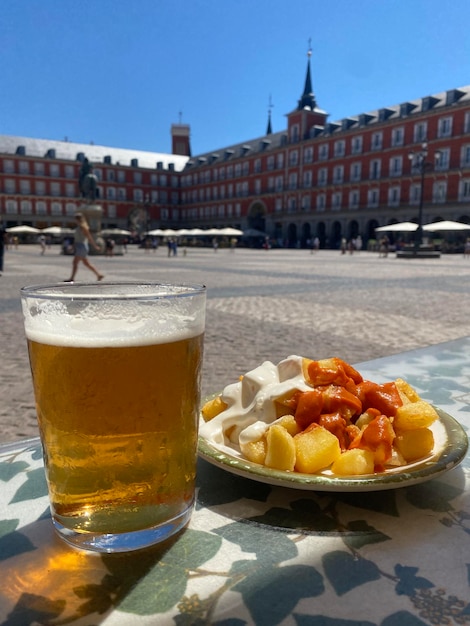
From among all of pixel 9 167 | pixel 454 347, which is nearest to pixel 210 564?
pixel 454 347

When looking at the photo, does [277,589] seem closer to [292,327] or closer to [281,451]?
[281,451]

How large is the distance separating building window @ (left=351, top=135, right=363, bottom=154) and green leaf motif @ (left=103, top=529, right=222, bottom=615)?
44.2 metres

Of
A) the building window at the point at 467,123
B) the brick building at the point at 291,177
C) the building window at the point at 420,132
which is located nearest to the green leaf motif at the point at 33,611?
the brick building at the point at 291,177

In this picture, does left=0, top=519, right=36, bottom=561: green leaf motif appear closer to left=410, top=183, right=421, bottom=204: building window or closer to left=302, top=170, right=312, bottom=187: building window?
left=410, top=183, right=421, bottom=204: building window

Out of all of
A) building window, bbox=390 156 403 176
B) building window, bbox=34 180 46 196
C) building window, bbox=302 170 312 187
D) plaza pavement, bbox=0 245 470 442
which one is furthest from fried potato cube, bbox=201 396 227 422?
building window, bbox=34 180 46 196

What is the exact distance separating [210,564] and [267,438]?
0.24 m

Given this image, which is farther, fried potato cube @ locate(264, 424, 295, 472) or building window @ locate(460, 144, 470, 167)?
building window @ locate(460, 144, 470, 167)

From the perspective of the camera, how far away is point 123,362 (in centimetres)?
70

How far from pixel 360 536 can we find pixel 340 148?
150 feet

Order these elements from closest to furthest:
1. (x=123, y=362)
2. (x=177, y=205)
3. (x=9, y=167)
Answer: (x=123, y=362)
(x=9, y=167)
(x=177, y=205)

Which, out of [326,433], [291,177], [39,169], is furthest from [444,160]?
[39,169]

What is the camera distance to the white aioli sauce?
0.96 m

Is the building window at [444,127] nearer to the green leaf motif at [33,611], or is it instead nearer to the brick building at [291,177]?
the brick building at [291,177]

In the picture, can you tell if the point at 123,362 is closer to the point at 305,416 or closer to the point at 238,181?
the point at 305,416
